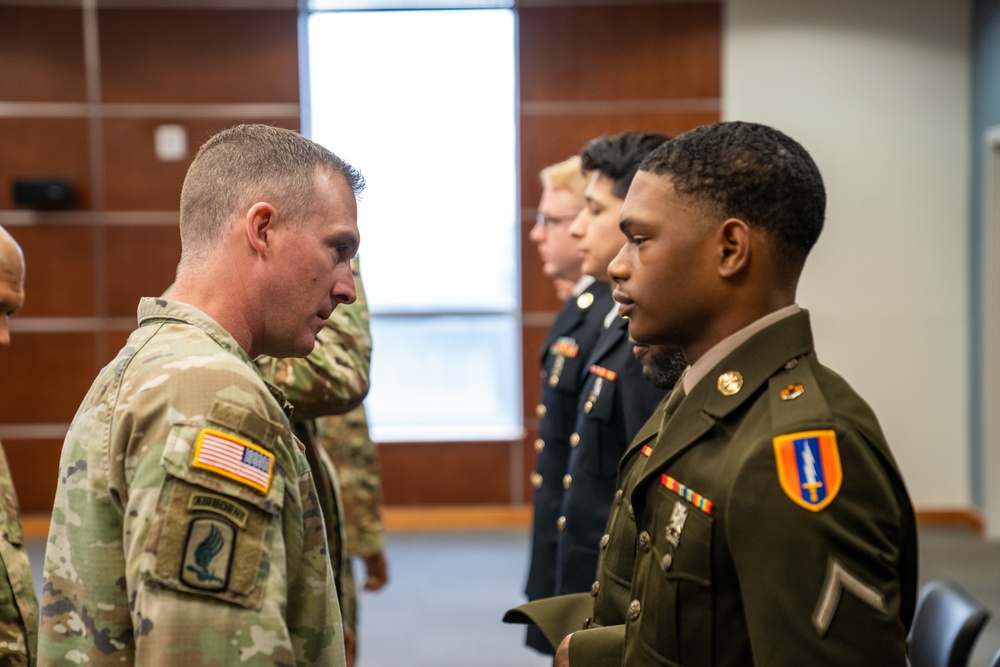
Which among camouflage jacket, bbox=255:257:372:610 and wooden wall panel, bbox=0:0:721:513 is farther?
wooden wall panel, bbox=0:0:721:513

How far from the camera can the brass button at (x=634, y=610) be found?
4.17 feet

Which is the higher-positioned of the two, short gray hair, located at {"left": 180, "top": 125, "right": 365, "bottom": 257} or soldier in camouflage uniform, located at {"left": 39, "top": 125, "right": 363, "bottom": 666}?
short gray hair, located at {"left": 180, "top": 125, "right": 365, "bottom": 257}

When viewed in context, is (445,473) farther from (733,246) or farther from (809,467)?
(809,467)

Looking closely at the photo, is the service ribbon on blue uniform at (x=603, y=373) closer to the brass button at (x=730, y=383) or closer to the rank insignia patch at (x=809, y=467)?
the brass button at (x=730, y=383)

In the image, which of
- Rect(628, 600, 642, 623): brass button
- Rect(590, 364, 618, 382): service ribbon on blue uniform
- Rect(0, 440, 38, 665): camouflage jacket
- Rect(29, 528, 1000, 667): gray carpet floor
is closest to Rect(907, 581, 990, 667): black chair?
Rect(590, 364, 618, 382): service ribbon on blue uniform

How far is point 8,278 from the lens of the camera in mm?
1783

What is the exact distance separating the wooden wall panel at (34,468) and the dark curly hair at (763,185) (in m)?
5.58

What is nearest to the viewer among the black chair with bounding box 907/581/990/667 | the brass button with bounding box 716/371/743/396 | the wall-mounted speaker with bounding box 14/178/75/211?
the brass button with bounding box 716/371/743/396

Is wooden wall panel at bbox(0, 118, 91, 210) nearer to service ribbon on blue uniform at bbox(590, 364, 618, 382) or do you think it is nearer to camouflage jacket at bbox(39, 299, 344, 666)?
service ribbon on blue uniform at bbox(590, 364, 618, 382)

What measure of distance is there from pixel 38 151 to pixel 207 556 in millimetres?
5631

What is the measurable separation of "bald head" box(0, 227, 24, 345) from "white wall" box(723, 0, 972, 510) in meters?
4.79

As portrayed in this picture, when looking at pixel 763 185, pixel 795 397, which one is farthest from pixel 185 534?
pixel 763 185

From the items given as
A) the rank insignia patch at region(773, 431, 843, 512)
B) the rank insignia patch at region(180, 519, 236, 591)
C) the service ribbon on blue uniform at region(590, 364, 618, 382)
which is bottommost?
the rank insignia patch at region(180, 519, 236, 591)

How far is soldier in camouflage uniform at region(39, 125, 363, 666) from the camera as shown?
1020 millimetres
